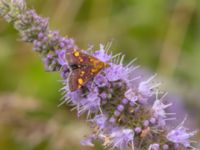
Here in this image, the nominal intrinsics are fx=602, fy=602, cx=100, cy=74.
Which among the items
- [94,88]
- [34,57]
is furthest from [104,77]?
[34,57]

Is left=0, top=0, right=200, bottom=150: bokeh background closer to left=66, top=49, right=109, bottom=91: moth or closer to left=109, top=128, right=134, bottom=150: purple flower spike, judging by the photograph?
left=109, top=128, right=134, bottom=150: purple flower spike

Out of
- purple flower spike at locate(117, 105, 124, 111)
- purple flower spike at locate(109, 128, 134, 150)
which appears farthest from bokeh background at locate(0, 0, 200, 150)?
purple flower spike at locate(117, 105, 124, 111)

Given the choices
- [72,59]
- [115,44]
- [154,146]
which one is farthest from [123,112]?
[115,44]

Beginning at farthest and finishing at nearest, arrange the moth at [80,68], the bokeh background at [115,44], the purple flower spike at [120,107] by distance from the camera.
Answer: the bokeh background at [115,44], the purple flower spike at [120,107], the moth at [80,68]

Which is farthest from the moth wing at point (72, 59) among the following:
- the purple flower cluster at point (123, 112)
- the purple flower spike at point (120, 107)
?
the purple flower spike at point (120, 107)

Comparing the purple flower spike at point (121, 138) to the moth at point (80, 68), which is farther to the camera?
the purple flower spike at point (121, 138)

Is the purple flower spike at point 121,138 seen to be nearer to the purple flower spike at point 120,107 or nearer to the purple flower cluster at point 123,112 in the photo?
the purple flower cluster at point 123,112
